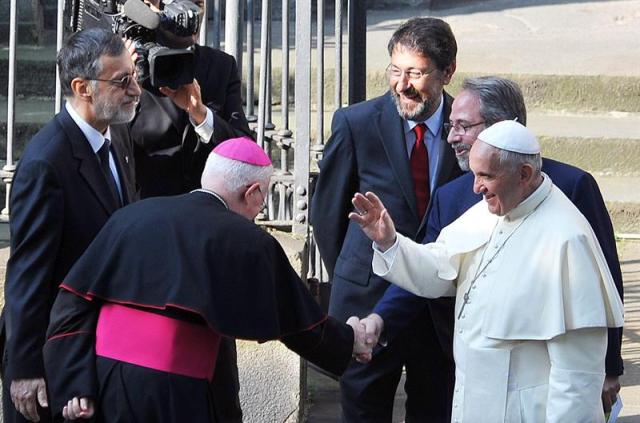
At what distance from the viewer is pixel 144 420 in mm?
3912

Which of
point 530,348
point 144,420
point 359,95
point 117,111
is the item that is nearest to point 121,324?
point 144,420

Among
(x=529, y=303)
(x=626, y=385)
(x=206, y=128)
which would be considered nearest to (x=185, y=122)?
(x=206, y=128)

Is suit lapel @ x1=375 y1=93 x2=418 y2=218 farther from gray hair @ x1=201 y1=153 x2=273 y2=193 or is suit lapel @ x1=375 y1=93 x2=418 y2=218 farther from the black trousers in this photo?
gray hair @ x1=201 y1=153 x2=273 y2=193

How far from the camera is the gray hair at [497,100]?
424cm

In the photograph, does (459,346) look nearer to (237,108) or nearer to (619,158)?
(237,108)

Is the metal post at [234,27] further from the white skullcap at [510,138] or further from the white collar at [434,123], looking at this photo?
the white skullcap at [510,138]

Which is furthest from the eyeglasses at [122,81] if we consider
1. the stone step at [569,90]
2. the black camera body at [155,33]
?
the stone step at [569,90]

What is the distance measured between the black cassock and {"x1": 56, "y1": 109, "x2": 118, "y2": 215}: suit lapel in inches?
12.7

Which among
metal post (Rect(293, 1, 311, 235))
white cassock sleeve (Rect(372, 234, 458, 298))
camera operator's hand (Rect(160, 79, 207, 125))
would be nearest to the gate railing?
metal post (Rect(293, 1, 311, 235))

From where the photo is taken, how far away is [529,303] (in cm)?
384

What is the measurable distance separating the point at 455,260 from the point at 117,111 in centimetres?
112

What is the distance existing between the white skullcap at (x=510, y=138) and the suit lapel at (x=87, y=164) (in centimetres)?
119

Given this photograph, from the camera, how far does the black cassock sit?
12.7 ft

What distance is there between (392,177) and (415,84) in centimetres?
33
